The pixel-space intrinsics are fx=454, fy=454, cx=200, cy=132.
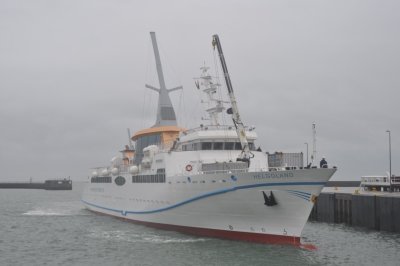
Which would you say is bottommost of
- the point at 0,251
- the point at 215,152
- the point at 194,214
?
the point at 0,251

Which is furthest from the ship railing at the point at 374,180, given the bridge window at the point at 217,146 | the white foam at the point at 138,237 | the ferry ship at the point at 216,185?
the white foam at the point at 138,237

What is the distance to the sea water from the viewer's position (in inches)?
923

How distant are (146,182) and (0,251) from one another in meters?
11.6

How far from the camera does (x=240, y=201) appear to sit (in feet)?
85.9

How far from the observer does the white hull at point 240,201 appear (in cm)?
2456

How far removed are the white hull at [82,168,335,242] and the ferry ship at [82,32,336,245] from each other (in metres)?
0.05

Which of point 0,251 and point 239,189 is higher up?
point 239,189

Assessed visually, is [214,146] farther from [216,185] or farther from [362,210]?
[362,210]

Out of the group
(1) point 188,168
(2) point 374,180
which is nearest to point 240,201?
(1) point 188,168

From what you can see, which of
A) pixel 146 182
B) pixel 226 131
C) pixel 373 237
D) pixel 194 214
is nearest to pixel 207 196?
pixel 194 214

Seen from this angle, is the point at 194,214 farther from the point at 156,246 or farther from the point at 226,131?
the point at 226,131

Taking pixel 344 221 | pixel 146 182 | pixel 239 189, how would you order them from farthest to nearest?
pixel 344 221 < pixel 146 182 < pixel 239 189

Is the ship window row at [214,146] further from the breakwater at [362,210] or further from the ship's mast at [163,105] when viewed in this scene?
the ship's mast at [163,105]

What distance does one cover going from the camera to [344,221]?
3984cm
